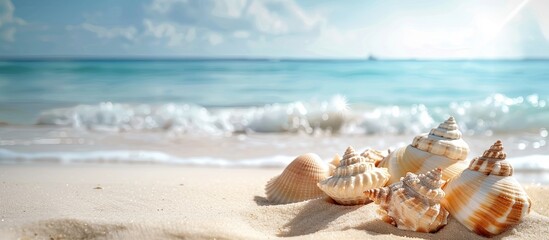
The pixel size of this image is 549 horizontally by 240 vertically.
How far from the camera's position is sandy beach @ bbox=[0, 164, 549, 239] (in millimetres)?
2561

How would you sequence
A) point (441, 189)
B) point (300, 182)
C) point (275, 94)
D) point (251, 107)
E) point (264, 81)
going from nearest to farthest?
point (441, 189) → point (300, 182) → point (251, 107) → point (275, 94) → point (264, 81)

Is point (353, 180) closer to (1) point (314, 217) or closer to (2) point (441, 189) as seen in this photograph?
(1) point (314, 217)

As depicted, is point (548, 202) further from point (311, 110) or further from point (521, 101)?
point (521, 101)

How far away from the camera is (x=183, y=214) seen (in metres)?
3.00

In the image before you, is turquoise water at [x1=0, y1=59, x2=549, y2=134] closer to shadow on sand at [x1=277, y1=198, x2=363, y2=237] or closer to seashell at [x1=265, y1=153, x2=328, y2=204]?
seashell at [x1=265, y1=153, x2=328, y2=204]

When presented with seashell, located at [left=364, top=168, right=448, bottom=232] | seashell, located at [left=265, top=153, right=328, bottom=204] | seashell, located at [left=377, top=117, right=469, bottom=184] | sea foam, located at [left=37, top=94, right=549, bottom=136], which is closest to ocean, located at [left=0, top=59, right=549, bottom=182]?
sea foam, located at [left=37, top=94, right=549, bottom=136]

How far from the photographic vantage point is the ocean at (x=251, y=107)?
6.70m

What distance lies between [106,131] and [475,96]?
346 inches

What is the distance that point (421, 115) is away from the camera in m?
10.0

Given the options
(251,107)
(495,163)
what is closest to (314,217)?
(495,163)

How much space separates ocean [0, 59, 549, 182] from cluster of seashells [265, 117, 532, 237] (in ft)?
8.56

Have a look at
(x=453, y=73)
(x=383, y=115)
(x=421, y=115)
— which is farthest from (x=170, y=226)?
(x=453, y=73)

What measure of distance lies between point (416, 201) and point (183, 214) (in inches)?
52.3

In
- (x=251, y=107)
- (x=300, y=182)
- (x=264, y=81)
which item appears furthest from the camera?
(x=264, y=81)
